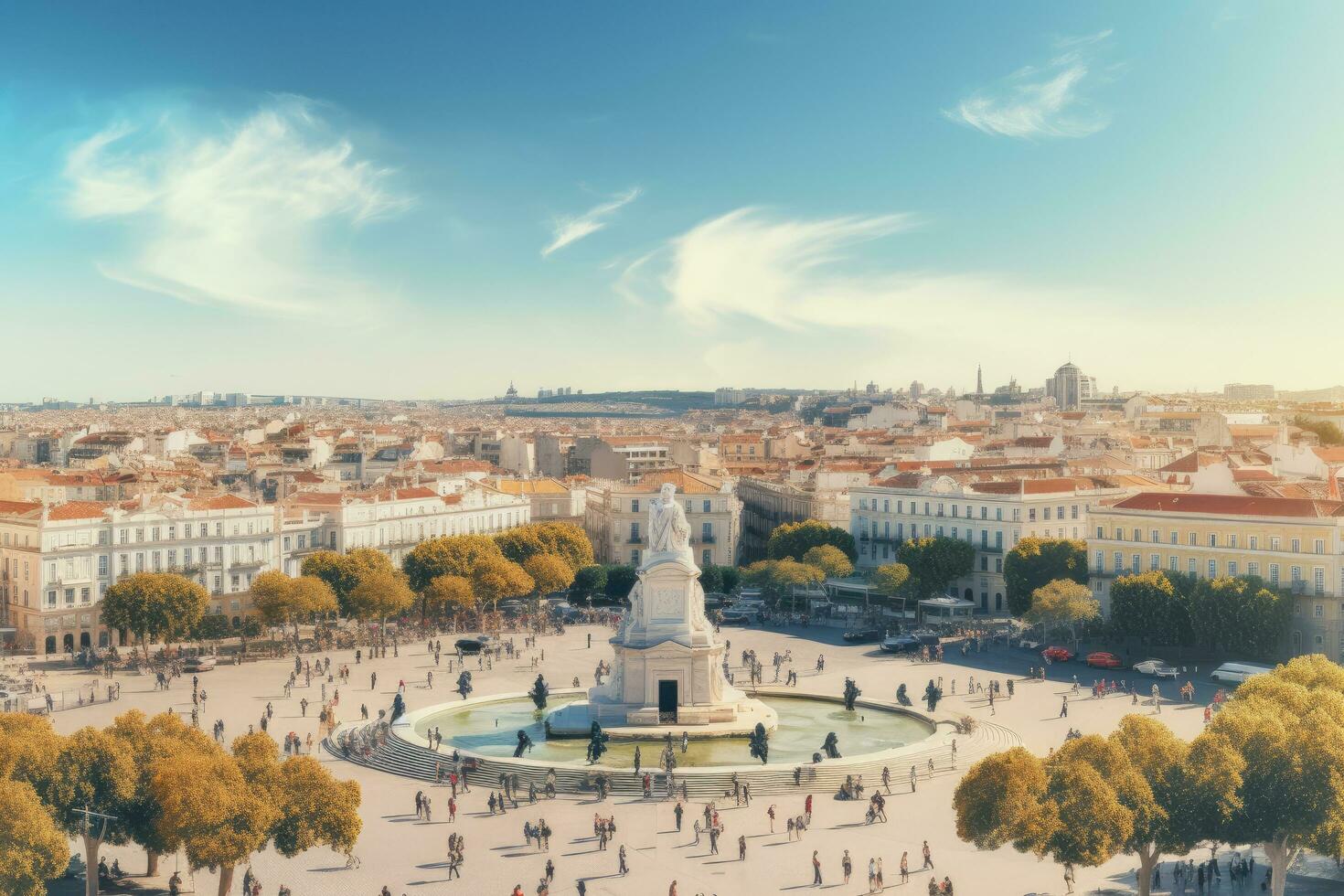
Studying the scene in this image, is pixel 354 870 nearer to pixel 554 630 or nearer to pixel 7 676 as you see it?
pixel 7 676

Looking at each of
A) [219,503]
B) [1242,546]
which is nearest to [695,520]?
[219,503]

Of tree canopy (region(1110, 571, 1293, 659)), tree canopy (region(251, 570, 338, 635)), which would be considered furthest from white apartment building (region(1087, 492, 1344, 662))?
tree canopy (region(251, 570, 338, 635))

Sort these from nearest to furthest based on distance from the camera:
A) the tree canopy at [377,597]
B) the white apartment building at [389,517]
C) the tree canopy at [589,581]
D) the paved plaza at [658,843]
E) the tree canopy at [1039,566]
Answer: the paved plaza at [658,843] < the tree canopy at [377,597] < the tree canopy at [1039,566] < the white apartment building at [389,517] < the tree canopy at [589,581]

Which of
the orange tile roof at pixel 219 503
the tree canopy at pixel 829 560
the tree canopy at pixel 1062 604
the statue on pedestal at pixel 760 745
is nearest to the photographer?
the statue on pedestal at pixel 760 745

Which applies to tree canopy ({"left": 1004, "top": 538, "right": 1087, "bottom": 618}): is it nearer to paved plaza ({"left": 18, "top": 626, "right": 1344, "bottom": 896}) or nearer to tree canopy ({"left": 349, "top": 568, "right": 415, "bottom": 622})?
paved plaza ({"left": 18, "top": 626, "right": 1344, "bottom": 896})

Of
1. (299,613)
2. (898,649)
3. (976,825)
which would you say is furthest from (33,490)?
(976,825)

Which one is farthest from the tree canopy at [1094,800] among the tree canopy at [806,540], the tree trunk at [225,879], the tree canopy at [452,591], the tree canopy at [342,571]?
the tree canopy at [806,540]

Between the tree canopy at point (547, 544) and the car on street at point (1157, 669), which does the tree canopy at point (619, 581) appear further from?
the car on street at point (1157, 669)

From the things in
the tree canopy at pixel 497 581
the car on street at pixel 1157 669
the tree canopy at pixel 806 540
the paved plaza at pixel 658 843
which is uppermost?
the tree canopy at pixel 806 540
